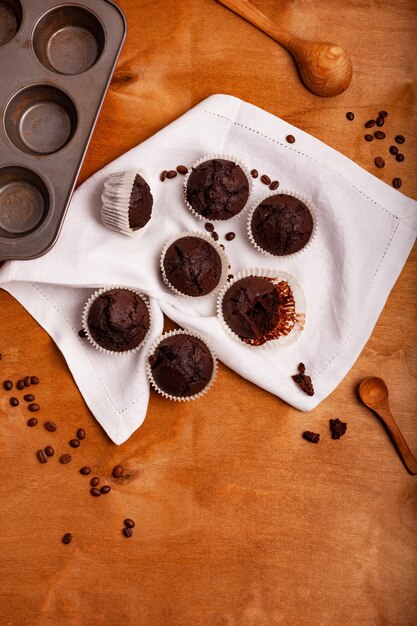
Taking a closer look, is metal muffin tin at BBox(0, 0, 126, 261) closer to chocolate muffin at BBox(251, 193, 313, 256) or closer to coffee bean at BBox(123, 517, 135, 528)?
chocolate muffin at BBox(251, 193, 313, 256)

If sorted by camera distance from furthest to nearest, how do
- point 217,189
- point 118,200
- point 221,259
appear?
point 221,259
point 217,189
point 118,200

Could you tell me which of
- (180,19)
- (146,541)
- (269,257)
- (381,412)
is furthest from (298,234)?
(146,541)

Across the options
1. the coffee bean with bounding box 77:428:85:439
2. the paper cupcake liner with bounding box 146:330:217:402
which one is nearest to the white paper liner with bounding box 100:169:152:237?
the paper cupcake liner with bounding box 146:330:217:402

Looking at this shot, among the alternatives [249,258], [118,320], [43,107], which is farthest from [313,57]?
[118,320]

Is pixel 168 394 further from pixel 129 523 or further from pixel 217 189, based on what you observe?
pixel 217 189

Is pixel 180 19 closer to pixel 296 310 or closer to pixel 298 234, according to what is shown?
pixel 298 234
